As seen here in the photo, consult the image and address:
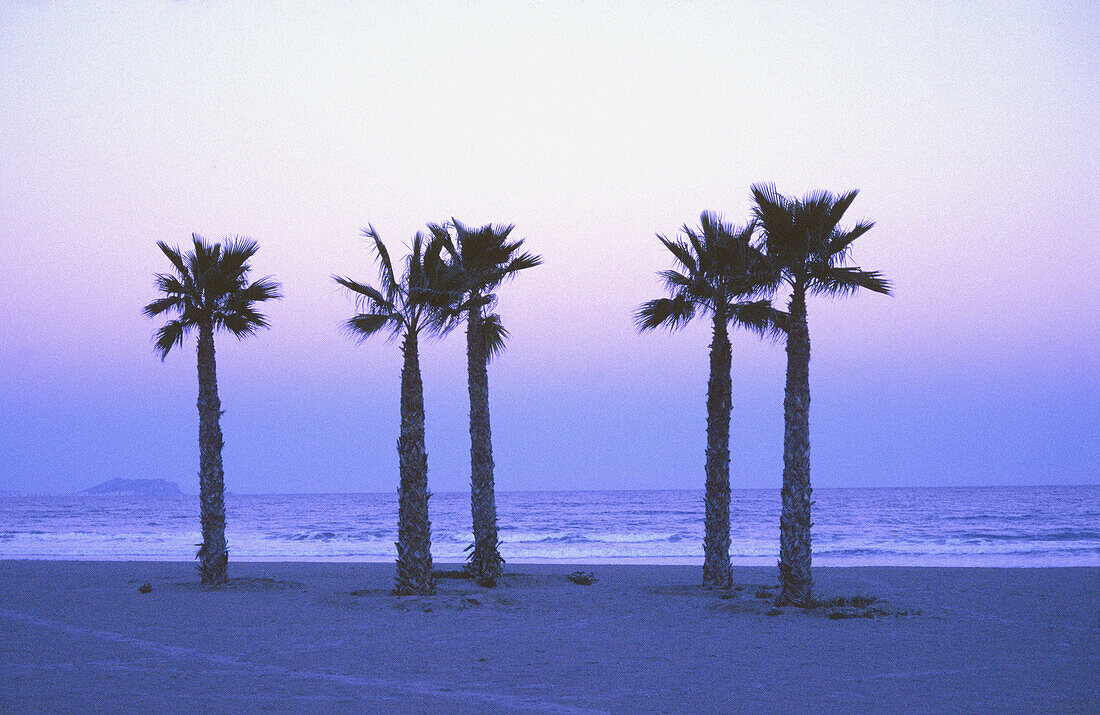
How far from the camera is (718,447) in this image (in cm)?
1948

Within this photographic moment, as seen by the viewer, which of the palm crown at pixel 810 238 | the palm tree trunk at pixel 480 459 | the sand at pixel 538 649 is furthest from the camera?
the palm tree trunk at pixel 480 459

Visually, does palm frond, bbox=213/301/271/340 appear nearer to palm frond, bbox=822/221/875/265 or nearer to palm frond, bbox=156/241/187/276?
palm frond, bbox=156/241/187/276

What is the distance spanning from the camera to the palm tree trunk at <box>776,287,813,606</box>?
52.4 feet

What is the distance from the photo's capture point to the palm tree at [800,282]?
52.0 ft

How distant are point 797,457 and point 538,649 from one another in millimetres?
6212

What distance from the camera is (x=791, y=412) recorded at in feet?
52.9

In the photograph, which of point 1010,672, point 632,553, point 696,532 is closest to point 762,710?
point 1010,672

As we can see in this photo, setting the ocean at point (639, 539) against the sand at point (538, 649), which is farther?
the ocean at point (639, 539)

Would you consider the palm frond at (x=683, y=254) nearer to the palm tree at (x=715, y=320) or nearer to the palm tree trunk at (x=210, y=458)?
the palm tree at (x=715, y=320)

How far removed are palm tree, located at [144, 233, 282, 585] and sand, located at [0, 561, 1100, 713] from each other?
4.24 ft

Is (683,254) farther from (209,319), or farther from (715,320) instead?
(209,319)

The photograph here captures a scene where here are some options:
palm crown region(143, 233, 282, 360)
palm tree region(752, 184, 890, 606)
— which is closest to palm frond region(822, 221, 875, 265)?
palm tree region(752, 184, 890, 606)

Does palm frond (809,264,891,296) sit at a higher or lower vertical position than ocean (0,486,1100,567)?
higher

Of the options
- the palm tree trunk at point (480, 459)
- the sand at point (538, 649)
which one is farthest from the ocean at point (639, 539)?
the sand at point (538, 649)
